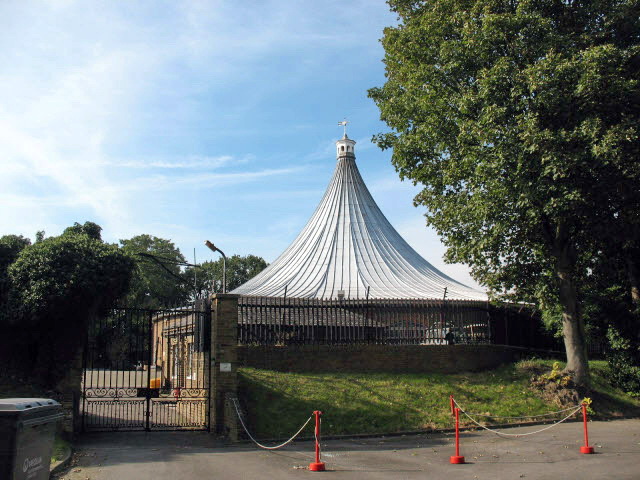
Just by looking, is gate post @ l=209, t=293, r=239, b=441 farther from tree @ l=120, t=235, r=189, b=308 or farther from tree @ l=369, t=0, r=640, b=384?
tree @ l=120, t=235, r=189, b=308

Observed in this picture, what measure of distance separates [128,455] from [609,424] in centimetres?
1142

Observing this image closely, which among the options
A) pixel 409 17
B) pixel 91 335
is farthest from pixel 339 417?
pixel 409 17

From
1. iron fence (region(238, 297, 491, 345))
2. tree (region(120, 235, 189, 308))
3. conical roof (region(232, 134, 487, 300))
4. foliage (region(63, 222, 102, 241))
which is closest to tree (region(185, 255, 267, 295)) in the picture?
tree (region(120, 235, 189, 308))

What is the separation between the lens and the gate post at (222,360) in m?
13.6

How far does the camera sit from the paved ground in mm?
9453

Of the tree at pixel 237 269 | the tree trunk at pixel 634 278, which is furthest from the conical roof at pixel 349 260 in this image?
the tree at pixel 237 269

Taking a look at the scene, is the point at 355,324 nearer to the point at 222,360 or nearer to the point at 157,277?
the point at 222,360

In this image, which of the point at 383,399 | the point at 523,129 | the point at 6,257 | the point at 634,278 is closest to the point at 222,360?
the point at 383,399

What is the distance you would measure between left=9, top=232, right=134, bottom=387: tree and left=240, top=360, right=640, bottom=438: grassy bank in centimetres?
402

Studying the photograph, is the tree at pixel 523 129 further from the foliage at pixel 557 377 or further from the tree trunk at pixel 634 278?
the tree trunk at pixel 634 278

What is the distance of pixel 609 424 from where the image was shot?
589 inches

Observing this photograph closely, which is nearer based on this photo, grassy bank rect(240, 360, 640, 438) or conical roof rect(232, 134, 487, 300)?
grassy bank rect(240, 360, 640, 438)

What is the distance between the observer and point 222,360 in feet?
45.1

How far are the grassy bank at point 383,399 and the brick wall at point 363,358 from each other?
16.1 inches
